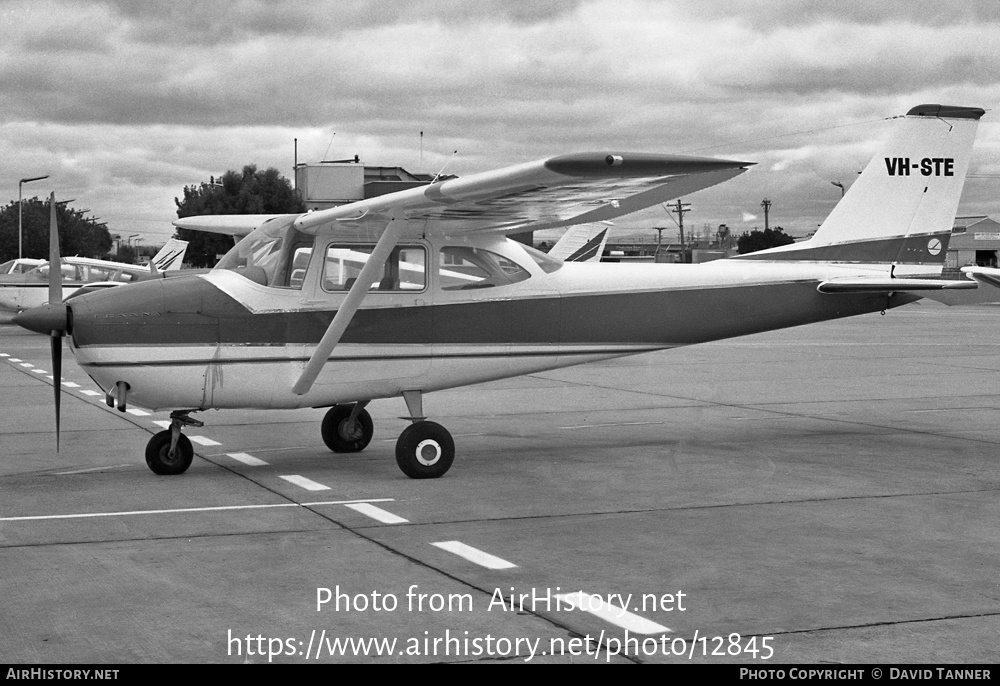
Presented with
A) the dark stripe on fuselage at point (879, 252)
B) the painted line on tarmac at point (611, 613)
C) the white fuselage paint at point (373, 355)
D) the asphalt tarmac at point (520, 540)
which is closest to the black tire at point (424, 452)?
the asphalt tarmac at point (520, 540)

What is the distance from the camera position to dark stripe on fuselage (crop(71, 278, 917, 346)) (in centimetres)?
892

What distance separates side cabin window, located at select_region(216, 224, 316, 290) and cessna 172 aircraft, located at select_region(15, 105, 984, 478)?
0.05ft

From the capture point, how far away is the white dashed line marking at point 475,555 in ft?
20.5

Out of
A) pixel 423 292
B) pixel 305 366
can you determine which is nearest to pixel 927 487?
pixel 423 292

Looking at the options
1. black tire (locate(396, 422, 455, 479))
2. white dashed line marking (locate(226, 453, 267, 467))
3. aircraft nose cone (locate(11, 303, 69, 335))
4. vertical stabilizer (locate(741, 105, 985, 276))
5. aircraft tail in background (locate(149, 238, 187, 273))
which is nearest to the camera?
aircraft nose cone (locate(11, 303, 69, 335))

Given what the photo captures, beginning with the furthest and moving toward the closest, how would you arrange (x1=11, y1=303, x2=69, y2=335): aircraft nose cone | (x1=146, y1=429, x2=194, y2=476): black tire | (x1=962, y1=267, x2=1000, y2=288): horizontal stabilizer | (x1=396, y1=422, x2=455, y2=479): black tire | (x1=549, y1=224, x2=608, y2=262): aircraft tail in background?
1. (x1=549, y1=224, x2=608, y2=262): aircraft tail in background
2. (x1=962, y1=267, x2=1000, y2=288): horizontal stabilizer
3. (x1=146, y1=429, x2=194, y2=476): black tire
4. (x1=396, y1=422, x2=455, y2=479): black tire
5. (x1=11, y1=303, x2=69, y2=335): aircraft nose cone

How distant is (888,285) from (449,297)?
4.31 m

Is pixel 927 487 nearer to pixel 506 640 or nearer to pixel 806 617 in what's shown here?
pixel 806 617

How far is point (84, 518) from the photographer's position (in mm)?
7551

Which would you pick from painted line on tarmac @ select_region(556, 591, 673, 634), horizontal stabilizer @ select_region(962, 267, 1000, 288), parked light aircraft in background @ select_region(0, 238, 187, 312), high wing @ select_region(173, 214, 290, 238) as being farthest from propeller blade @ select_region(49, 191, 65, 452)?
parked light aircraft in background @ select_region(0, 238, 187, 312)

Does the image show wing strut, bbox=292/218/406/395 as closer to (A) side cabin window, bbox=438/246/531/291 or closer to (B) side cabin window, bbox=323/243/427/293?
(B) side cabin window, bbox=323/243/427/293

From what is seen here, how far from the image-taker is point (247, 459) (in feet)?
33.1

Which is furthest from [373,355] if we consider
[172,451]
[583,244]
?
[583,244]

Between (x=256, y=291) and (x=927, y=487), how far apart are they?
18.1 ft
